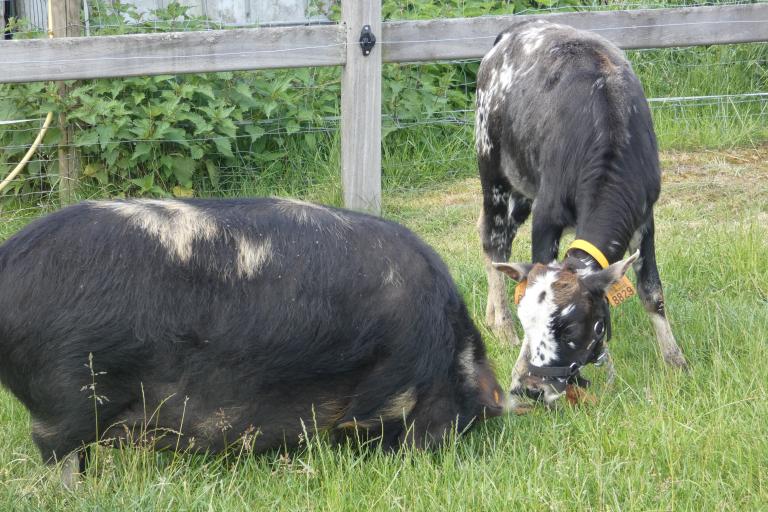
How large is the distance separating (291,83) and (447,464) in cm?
514

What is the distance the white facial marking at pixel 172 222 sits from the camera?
13.3 feet

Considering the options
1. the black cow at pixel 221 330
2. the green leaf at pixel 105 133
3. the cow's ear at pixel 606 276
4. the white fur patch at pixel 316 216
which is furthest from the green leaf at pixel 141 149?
the cow's ear at pixel 606 276

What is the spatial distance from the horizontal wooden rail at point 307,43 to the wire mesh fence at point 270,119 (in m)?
0.76

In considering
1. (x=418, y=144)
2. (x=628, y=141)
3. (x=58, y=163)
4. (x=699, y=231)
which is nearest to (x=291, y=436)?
(x=628, y=141)

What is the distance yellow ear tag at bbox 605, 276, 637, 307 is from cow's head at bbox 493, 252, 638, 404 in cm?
2

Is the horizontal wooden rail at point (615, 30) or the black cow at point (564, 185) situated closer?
the black cow at point (564, 185)

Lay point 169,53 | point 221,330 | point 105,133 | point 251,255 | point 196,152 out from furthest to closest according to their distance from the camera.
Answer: point 196,152 < point 105,133 < point 169,53 < point 251,255 < point 221,330

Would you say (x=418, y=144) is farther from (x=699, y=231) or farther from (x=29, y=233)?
(x=29, y=233)

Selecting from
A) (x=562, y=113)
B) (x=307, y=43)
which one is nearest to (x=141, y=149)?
(x=307, y=43)

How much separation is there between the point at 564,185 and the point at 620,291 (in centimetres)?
81

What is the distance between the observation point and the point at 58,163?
7797mm

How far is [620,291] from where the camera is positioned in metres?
4.53

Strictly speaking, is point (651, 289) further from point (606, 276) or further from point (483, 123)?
point (483, 123)

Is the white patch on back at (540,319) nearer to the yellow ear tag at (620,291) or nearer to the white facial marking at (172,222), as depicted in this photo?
the yellow ear tag at (620,291)
